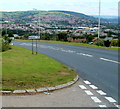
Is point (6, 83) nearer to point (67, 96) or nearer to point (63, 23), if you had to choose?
point (67, 96)

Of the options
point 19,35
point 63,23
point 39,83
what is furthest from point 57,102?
point 63,23

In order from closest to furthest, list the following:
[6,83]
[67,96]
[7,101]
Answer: [7,101]
[67,96]
[6,83]

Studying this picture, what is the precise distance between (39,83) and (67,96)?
1.40m

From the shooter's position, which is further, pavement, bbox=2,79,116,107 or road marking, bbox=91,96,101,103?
road marking, bbox=91,96,101,103

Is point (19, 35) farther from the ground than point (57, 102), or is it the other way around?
point (19, 35)

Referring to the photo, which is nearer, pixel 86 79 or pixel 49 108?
pixel 49 108

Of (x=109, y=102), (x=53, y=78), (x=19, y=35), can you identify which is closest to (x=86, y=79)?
(x=53, y=78)

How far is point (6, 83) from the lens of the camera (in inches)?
267

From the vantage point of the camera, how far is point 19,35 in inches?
1909

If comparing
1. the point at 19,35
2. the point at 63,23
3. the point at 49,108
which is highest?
the point at 63,23

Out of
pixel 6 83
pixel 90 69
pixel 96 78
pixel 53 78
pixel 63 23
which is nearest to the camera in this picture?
pixel 6 83

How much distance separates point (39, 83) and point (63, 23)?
189 ft

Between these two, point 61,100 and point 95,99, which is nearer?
point 61,100

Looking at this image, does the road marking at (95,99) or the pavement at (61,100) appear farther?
the road marking at (95,99)
